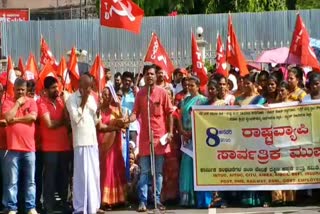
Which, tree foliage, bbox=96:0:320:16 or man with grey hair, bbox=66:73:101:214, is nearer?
man with grey hair, bbox=66:73:101:214

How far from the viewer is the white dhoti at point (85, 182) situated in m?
9.70

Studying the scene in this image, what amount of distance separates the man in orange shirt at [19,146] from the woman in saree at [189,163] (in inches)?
79.6

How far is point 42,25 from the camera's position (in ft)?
74.2

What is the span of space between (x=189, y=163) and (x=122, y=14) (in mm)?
2374

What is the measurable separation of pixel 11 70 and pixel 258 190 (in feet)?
12.7

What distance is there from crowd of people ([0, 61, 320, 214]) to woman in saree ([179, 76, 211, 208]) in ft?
0.04

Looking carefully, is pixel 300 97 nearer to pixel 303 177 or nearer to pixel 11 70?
pixel 303 177

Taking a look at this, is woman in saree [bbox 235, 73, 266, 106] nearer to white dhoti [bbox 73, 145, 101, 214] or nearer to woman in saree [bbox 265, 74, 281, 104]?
woman in saree [bbox 265, 74, 281, 104]

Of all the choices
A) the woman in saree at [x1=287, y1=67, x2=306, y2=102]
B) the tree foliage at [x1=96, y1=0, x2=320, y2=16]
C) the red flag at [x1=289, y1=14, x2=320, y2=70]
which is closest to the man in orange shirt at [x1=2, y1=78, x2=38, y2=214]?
the woman in saree at [x1=287, y1=67, x2=306, y2=102]

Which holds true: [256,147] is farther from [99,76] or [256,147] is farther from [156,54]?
[156,54]

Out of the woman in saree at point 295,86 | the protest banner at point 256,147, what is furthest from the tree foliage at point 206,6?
the protest banner at point 256,147

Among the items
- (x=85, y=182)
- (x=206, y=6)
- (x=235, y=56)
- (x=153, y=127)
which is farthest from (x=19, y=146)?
(x=206, y=6)

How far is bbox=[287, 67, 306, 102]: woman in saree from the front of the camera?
10.4 meters

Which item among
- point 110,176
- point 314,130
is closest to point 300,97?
point 314,130
